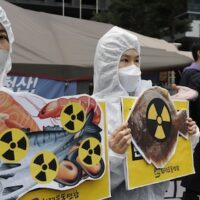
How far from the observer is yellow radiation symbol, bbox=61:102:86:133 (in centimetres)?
193

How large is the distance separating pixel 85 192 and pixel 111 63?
0.64 meters

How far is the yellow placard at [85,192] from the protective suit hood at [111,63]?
0.70 feet

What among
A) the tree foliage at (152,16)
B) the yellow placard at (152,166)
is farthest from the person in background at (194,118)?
the tree foliage at (152,16)

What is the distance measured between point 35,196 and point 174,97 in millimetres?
1043

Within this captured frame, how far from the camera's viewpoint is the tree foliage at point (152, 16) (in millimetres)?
20141

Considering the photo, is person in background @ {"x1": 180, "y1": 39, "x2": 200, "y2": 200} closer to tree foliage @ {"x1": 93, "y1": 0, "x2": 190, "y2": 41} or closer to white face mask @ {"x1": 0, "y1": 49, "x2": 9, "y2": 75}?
white face mask @ {"x1": 0, "y1": 49, "x2": 9, "y2": 75}

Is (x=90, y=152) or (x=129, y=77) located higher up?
(x=129, y=77)

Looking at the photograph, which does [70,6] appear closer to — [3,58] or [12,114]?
[3,58]

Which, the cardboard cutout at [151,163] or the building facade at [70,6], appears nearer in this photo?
the cardboard cutout at [151,163]

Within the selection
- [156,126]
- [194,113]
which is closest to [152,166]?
[156,126]

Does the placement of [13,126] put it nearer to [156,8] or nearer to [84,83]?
[84,83]

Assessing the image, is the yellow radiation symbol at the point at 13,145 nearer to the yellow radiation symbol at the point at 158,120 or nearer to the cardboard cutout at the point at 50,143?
the cardboard cutout at the point at 50,143

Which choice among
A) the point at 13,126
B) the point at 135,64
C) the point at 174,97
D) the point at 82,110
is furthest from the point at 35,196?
the point at 174,97

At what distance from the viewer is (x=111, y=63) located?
2.30 m
